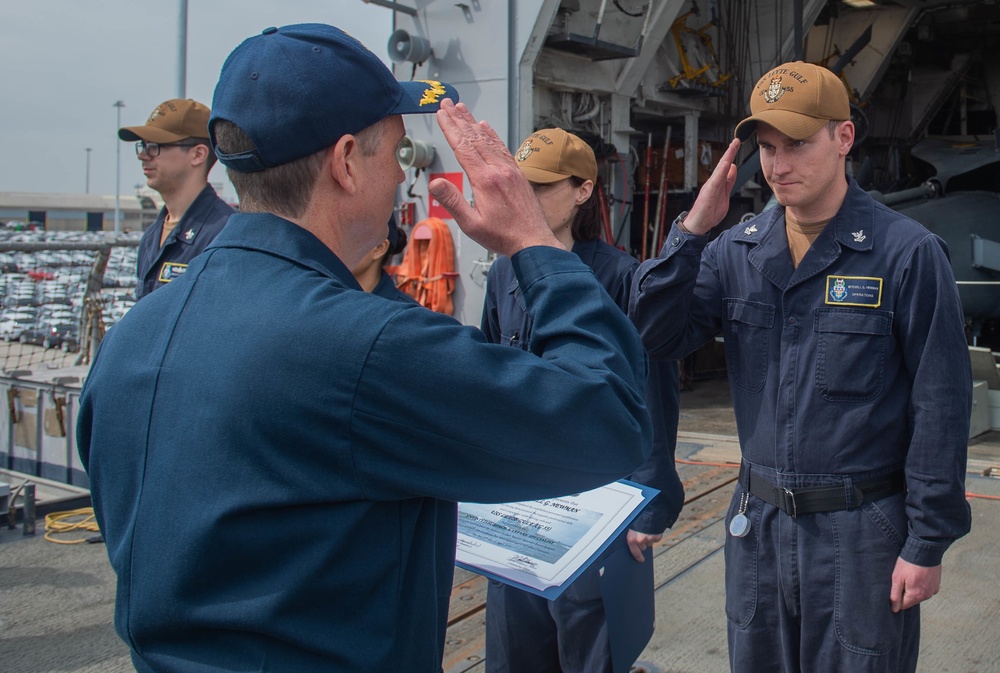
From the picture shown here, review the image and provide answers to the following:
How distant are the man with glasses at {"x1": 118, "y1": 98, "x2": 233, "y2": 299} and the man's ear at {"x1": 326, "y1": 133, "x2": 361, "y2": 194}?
2.71m

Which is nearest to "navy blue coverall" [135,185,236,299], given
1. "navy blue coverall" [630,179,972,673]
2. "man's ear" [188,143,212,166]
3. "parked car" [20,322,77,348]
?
"man's ear" [188,143,212,166]

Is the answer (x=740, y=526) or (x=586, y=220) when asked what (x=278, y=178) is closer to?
(x=740, y=526)

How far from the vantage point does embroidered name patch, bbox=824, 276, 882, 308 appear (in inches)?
87.4

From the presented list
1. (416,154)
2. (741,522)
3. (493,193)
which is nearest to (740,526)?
(741,522)

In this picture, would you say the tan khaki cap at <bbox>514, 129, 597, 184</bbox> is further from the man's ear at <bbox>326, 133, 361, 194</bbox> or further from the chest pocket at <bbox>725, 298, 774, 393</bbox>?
the man's ear at <bbox>326, 133, 361, 194</bbox>

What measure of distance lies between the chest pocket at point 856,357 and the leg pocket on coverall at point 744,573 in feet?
1.23

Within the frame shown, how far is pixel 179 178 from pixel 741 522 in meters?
2.85

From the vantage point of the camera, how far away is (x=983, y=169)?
1009cm

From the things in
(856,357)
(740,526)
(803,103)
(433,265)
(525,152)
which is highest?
(803,103)

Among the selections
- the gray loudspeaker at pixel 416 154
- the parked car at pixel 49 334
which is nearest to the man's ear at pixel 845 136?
the gray loudspeaker at pixel 416 154

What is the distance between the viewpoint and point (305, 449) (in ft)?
3.59

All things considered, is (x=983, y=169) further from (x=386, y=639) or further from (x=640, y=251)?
(x=386, y=639)

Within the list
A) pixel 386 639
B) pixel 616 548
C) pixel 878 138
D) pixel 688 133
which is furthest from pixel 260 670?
pixel 878 138

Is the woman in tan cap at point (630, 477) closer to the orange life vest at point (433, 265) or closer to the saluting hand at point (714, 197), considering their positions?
the saluting hand at point (714, 197)
